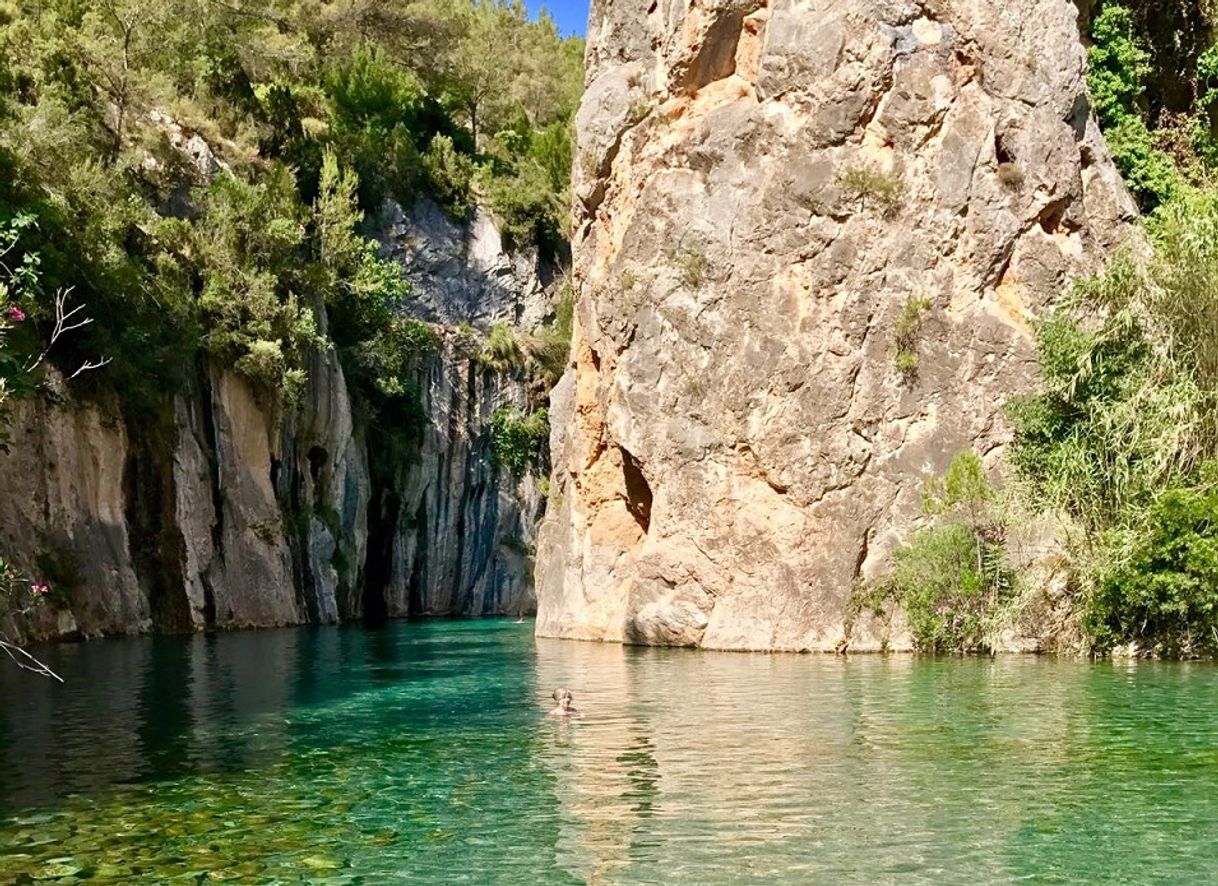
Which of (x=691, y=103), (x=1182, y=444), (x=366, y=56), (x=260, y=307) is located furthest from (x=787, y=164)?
(x=366, y=56)

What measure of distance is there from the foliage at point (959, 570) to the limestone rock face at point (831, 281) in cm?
83

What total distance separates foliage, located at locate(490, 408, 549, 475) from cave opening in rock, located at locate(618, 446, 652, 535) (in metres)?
24.0

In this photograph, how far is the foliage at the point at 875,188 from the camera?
29.9 metres

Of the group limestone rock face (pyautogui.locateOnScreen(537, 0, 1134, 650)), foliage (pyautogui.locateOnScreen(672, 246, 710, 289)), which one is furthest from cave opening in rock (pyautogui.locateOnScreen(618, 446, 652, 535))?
foliage (pyautogui.locateOnScreen(672, 246, 710, 289))

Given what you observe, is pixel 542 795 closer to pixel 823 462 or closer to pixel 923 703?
pixel 923 703

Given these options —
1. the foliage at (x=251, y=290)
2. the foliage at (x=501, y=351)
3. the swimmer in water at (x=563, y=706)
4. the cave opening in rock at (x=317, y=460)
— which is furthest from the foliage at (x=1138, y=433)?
the foliage at (x=501, y=351)

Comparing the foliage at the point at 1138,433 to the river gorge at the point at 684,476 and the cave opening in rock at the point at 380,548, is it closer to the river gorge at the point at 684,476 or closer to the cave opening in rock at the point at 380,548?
the river gorge at the point at 684,476

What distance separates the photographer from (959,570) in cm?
2694

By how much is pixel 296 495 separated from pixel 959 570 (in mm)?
26419

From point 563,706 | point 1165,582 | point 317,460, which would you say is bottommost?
point 563,706

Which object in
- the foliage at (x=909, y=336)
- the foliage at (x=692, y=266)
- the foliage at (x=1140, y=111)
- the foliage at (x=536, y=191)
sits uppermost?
the foliage at (x=536, y=191)

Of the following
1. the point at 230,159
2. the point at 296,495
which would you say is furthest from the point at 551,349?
the point at 230,159

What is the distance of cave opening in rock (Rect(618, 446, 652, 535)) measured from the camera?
110ft

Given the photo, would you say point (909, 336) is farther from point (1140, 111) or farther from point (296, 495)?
point (296, 495)
